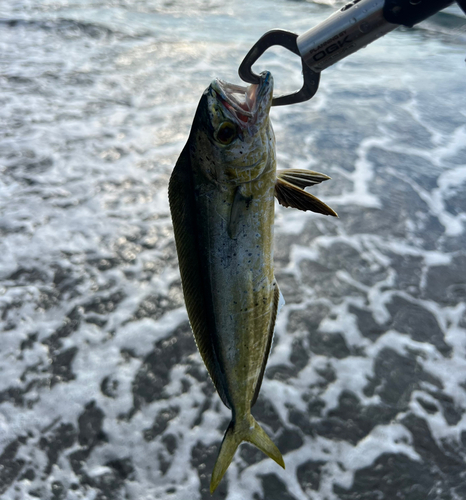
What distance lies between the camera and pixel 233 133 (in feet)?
5.86

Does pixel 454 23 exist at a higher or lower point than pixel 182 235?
higher

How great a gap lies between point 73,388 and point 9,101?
258 inches

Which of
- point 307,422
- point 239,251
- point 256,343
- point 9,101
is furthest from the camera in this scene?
point 9,101

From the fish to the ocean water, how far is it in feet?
5.02

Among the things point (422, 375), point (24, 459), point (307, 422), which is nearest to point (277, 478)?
point (307, 422)

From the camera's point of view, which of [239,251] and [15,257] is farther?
[15,257]

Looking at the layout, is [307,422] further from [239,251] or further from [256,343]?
[239,251]

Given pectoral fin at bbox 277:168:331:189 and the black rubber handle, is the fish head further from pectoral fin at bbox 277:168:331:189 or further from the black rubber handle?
the black rubber handle

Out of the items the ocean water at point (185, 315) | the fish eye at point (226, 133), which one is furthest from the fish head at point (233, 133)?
the ocean water at point (185, 315)

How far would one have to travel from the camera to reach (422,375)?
154 inches

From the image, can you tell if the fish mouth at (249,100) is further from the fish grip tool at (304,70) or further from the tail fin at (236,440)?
the tail fin at (236,440)

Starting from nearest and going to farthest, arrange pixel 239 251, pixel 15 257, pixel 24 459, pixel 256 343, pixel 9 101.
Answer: pixel 239 251
pixel 256 343
pixel 24 459
pixel 15 257
pixel 9 101

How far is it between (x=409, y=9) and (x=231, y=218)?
3.64 ft

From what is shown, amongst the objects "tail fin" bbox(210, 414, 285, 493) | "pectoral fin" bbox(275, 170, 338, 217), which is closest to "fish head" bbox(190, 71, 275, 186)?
"pectoral fin" bbox(275, 170, 338, 217)
